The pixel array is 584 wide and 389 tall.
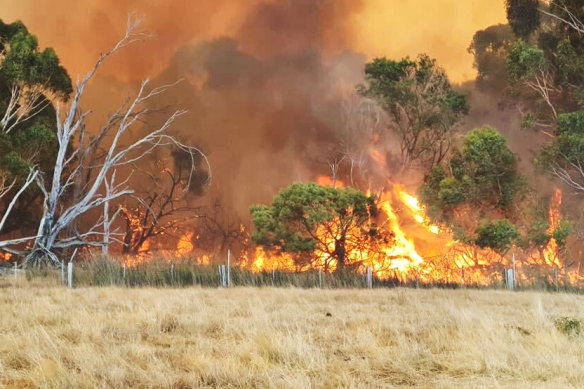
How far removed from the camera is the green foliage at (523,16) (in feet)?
102

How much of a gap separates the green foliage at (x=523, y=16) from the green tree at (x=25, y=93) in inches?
843

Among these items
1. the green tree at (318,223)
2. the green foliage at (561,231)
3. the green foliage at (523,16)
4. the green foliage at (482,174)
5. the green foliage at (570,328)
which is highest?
the green foliage at (523,16)

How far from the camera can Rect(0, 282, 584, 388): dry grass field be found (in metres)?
5.95

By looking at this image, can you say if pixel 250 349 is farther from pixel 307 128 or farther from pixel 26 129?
pixel 307 128

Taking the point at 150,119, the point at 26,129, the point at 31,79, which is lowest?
the point at 26,129

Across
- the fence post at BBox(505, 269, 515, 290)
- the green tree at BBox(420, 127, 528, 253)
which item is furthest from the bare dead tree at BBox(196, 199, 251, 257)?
the fence post at BBox(505, 269, 515, 290)

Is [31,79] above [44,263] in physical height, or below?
above

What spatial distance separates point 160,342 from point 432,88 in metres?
28.4

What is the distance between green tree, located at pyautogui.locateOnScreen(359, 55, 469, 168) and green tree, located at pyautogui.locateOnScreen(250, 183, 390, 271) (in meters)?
6.91

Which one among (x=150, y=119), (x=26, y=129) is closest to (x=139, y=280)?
(x=26, y=129)

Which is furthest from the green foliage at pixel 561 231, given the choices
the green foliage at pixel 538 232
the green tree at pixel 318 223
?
the green tree at pixel 318 223

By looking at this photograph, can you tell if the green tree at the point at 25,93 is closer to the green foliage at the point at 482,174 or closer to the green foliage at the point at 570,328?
the green foliage at the point at 482,174

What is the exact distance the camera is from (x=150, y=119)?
49.7m

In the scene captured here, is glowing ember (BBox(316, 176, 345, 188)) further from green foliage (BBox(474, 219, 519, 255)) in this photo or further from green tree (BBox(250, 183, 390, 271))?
green foliage (BBox(474, 219, 519, 255))
